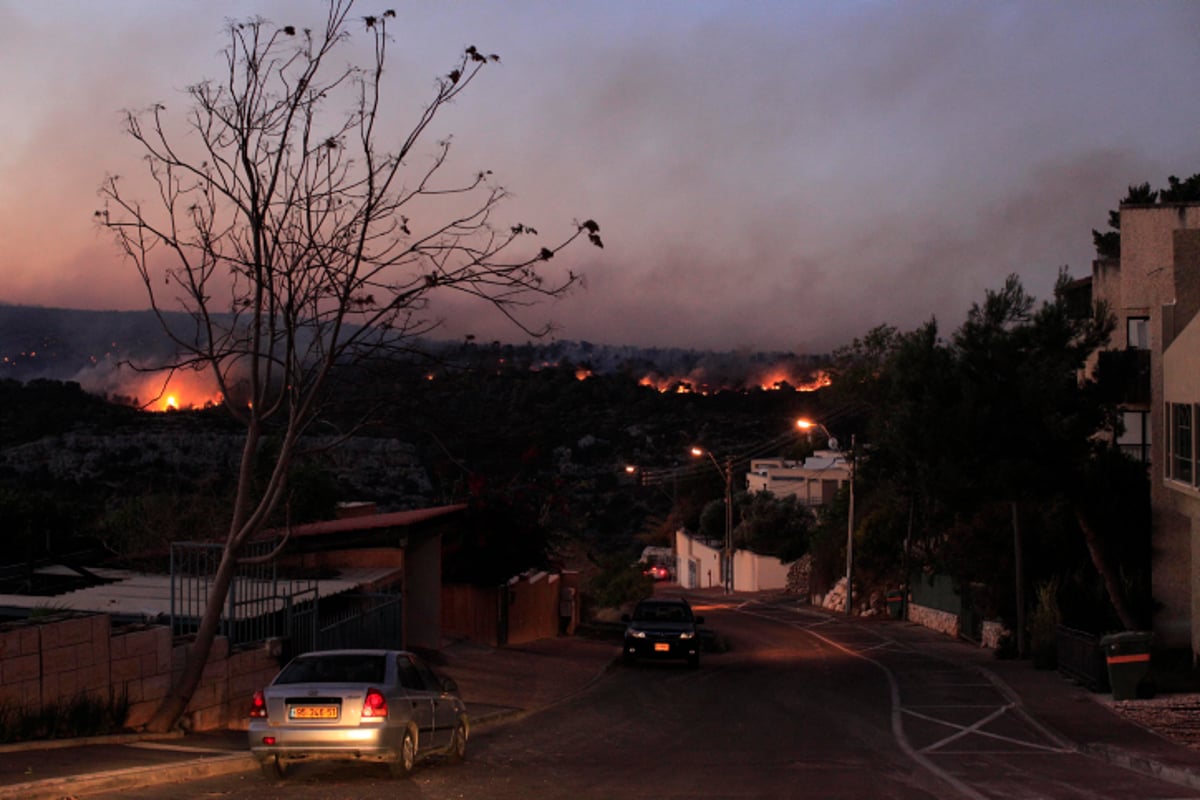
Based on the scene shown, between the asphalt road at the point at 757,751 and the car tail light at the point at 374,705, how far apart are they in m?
0.71

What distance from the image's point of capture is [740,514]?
82000 millimetres

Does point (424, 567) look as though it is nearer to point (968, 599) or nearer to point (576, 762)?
point (576, 762)

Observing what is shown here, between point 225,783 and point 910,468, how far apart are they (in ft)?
79.2

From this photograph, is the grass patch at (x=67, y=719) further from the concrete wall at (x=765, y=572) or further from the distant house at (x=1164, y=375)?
the concrete wall at (x=765, y=572)

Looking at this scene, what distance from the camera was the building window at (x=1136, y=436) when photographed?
110 feet

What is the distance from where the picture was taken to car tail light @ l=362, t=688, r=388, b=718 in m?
11.9

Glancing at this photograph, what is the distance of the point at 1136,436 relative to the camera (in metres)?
34.4

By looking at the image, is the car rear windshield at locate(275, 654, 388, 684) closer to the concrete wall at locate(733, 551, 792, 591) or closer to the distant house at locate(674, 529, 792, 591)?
the concrete wall at locate(733, 551, 792, 591)

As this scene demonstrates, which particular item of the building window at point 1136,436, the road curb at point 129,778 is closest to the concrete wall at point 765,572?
the building window at point 1136,436

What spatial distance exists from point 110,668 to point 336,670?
3051 mm

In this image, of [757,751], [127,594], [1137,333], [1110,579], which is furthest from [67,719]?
[1137,333]

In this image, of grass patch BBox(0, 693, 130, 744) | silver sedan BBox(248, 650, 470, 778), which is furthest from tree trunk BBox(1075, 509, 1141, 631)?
grass patch BBox(0, 693, 130, 744)

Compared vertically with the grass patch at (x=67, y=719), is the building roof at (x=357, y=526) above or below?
above

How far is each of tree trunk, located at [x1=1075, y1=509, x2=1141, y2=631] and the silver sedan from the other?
2043 centimetres
